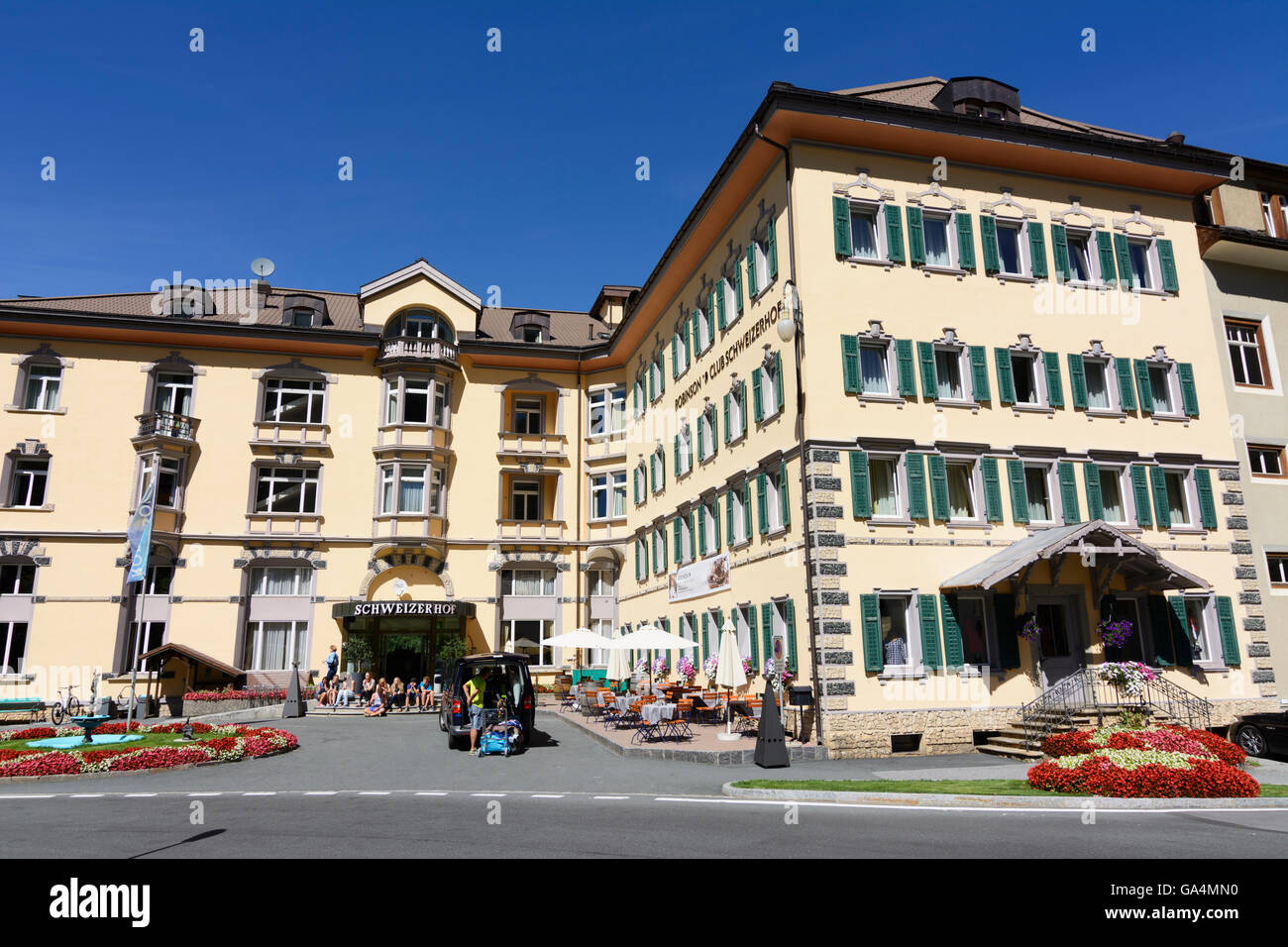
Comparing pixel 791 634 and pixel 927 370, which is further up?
pixel 927 370

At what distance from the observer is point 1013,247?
78.4 feet

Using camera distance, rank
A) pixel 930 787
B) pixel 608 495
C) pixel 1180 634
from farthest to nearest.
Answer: pixel 608 495 → pixel 1180 634 → pixel 930 787

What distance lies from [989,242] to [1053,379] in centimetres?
408

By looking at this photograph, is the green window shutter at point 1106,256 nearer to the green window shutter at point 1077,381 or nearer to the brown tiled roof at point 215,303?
the green window shutter at point 1077,381

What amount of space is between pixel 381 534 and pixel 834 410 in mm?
22239

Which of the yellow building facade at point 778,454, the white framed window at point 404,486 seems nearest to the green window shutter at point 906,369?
the yellow building facade at point 778,454

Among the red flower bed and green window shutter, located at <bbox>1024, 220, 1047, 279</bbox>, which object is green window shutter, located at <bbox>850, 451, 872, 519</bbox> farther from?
the red flower bed

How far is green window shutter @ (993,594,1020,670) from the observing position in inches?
803

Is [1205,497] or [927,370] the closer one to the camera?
[927,370]

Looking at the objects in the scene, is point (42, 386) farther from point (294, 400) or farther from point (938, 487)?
point (938, 487)

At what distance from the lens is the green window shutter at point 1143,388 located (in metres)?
23.5

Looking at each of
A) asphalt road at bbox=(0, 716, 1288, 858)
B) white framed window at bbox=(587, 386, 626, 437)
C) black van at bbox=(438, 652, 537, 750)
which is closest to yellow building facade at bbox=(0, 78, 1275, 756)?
white framed window at bbox=(587, 386, 626, 437)

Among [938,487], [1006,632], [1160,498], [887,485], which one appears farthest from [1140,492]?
[887,485]
